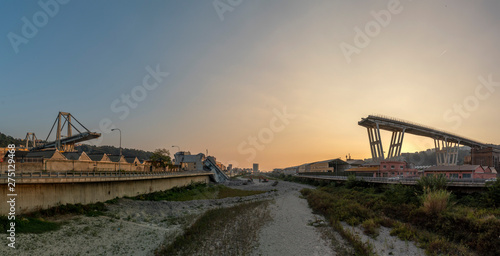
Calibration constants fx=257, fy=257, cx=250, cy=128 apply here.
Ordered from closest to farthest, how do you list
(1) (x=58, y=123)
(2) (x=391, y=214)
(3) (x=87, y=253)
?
(3) (x=87, y=253) → (2) (x=391, y=214) → (1) (x=58, y=123)

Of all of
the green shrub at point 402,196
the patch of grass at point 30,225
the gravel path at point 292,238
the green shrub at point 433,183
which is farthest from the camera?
the green shrub at point 402,196

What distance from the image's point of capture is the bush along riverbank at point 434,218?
1852 centimetres

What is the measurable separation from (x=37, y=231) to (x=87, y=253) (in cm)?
506

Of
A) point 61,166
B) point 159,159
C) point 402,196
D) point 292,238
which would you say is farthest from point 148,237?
point 159,159

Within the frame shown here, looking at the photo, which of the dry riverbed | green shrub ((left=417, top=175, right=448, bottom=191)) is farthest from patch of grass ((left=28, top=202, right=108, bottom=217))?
green shrub ((left=417, top=175, right=448, bottom=191))

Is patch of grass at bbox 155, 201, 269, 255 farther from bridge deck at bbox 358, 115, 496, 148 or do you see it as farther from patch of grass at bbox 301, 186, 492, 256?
bridge deck at bbox 358, 115, 496, 148

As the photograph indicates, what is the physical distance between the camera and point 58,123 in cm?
7869

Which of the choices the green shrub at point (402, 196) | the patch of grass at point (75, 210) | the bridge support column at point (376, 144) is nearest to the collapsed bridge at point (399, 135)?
the bridge support column at point (376, 144)

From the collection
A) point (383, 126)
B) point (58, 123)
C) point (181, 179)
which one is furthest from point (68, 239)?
point (383, 126)

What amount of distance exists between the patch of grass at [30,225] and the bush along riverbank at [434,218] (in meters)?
24.5

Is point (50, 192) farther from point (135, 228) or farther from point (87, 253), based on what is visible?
point (87, 253)

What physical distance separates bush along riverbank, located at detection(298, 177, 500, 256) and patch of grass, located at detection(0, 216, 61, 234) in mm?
24474

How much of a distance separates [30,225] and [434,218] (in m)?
34.9

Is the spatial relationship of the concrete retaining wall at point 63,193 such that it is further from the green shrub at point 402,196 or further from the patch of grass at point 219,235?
the green shrub at point 402,196
